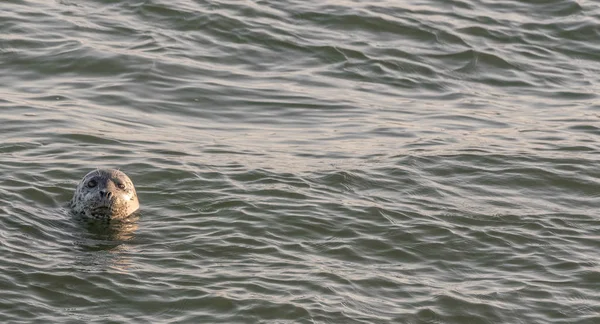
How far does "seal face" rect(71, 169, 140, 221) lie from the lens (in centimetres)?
1162

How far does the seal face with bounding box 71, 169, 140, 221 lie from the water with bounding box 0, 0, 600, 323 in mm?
230

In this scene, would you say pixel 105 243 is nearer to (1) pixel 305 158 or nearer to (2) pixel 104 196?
(2) pixel 104 196

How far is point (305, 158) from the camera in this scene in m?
13.7

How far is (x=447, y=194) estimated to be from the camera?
1276 cm

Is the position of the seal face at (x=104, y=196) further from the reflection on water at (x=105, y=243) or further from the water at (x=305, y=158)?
the water at (x=305, y=158)

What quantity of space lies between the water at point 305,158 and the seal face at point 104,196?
0.23m

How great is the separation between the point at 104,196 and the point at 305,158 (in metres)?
2.84

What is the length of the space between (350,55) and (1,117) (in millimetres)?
5316

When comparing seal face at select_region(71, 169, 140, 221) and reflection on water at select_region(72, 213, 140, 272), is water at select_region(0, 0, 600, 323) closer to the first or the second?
reflection on water at select_region(72, 213, 140, 272)

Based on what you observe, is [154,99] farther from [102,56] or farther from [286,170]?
[286,170]

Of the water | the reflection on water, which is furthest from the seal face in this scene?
the water

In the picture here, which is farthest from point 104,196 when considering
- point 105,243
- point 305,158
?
point 305,158

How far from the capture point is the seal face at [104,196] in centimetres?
1162

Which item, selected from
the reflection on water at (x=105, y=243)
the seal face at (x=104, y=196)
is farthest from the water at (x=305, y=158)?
the seal face at (x=104, y=196)
